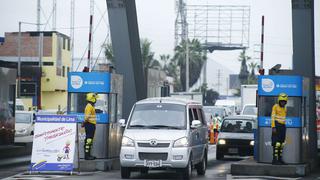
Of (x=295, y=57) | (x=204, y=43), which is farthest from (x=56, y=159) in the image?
(x=204, y=43)

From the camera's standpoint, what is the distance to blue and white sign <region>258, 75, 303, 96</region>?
66.7 ft

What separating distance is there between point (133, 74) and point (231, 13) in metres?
71.9

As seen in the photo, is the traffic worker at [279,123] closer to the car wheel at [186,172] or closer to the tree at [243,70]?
the car wheel at [186,172]

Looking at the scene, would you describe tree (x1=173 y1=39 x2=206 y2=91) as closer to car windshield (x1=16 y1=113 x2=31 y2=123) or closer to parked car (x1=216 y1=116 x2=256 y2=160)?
car windshield (x1=16 y1=113 x2=31 y2=123)

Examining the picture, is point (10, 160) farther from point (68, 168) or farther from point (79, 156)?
point (68, 168)

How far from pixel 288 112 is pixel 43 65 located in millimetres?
61999

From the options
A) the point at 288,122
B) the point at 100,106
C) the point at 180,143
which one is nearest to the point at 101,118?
the point at 100,106

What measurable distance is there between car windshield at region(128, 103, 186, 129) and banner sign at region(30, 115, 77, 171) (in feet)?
5.19

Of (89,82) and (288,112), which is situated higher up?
(89,82)

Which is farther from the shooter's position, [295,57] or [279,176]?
[295,57]

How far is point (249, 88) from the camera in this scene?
49125mm

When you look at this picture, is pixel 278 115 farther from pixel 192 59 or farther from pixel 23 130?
pixel 192 59

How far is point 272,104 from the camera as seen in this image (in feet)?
67.7

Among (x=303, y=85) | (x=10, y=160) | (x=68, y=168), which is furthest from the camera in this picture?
(x=10, y=160)
